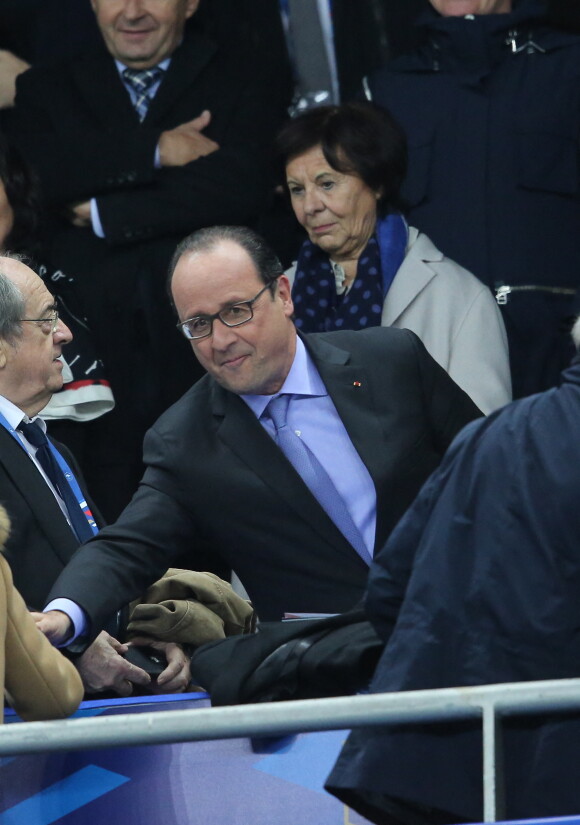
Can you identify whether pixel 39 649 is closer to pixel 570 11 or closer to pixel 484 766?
pixel 484 766

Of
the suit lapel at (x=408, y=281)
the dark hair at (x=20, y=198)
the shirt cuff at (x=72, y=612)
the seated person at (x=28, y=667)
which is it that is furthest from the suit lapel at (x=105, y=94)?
the seated person at (x=28, y=667)

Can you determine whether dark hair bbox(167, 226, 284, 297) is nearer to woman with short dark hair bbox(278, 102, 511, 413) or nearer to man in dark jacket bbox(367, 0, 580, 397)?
woman with short dark hair bbox(278, 102, 511, 413)

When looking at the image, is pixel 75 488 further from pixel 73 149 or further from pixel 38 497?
pixel 73 149

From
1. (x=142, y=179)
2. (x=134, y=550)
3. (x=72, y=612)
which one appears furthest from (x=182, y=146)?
(x=72, y=612)

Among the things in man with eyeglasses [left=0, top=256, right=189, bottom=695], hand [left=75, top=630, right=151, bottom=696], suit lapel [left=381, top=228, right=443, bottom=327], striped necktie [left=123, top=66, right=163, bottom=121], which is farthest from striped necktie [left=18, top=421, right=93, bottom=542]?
striped necktie [left=123, top=66, right=163, bottom=121]

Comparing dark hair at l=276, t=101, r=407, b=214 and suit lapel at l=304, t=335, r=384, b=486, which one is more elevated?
dark hair at l=276, t=101, r=407, b=214

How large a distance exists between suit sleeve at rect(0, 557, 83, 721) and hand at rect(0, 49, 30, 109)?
3.11 m

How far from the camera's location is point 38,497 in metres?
3.78

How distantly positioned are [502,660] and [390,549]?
11.1 inches

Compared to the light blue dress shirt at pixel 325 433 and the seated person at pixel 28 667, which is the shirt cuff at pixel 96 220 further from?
the seated person at pixel 28 667

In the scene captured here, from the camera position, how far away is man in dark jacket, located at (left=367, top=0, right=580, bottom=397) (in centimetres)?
500

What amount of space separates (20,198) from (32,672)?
2.41 metres

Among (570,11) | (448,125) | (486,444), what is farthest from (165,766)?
(570,11)

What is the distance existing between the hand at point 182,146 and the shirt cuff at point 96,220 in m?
0.28
